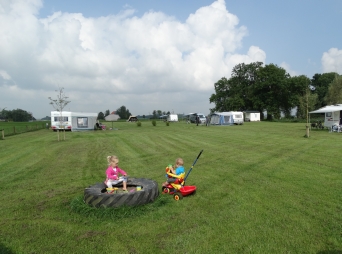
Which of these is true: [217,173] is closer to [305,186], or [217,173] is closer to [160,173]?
[160,173]

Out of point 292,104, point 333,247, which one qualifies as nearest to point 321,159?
point 333,247

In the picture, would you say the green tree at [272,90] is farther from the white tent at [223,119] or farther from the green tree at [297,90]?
the white tent at [223,119]

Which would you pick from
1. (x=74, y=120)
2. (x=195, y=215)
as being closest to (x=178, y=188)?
(x=195, y=215)

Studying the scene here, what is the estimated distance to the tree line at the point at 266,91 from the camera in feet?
177

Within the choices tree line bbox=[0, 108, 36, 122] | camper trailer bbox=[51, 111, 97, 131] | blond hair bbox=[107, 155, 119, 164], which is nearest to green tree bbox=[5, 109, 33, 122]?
tree line bbox=[0, 108, 36, 122]

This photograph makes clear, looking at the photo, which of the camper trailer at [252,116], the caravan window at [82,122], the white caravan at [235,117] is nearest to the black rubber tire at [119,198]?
the caravan window at [82,122]

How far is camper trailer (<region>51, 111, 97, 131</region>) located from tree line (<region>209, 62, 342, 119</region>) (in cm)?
3646

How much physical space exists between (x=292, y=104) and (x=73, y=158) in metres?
53.5

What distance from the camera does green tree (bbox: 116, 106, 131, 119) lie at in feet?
385

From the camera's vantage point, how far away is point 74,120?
1231 inches

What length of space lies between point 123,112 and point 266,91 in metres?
74.4

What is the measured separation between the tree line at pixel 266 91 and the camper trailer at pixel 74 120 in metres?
36.5

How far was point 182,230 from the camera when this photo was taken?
4137 mm

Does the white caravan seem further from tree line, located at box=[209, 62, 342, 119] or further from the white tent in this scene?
tree line, located at box=[209, 62, 342, 119]
